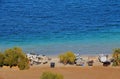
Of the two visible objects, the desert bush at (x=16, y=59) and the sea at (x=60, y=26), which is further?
the sea at (x=60, y=26)

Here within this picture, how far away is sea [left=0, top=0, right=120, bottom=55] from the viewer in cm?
2981

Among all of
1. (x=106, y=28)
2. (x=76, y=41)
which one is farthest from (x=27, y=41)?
(x=106, y=28)

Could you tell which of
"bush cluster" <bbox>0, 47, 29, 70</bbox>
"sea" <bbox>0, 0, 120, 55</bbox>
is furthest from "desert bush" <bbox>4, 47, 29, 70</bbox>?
"sea" <bbox>0, 0, 120, 55</bbox>

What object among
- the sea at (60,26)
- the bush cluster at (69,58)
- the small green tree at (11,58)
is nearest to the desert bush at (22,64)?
the small green tree at (11,58)

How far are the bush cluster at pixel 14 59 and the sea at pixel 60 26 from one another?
6.86 meters

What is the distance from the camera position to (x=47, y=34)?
34.7 metres

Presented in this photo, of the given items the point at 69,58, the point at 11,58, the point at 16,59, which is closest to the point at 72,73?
the point at 16,59

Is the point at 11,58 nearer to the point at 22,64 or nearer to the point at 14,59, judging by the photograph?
the point at 14,59

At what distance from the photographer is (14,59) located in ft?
67.6

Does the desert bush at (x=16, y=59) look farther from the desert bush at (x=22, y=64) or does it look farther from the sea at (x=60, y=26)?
the sea at (x=60, y=26)

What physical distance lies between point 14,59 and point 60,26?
1700 cm

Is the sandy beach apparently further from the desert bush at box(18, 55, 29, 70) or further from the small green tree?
the small green tree

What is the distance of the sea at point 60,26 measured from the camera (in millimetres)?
29812

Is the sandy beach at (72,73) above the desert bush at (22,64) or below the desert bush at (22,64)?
below
